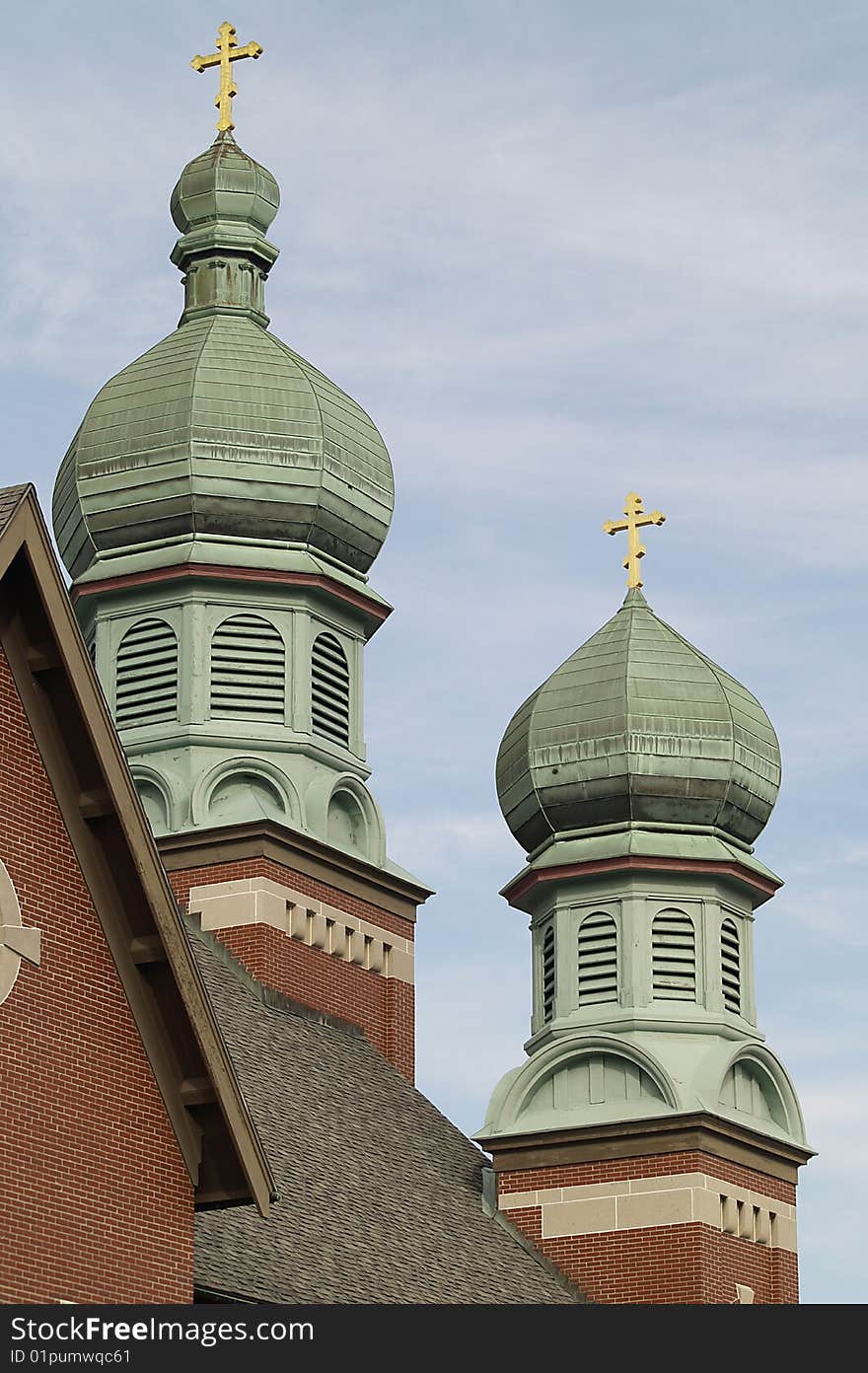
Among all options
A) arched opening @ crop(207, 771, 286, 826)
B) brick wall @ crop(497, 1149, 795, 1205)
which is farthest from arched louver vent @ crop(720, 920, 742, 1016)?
arched opening @ crop(207, 771, 286, 826)

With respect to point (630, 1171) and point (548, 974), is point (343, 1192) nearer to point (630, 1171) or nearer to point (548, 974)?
point (630, 1171)

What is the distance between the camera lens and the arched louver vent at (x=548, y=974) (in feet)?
132

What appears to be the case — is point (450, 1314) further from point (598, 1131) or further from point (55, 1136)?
point (598, 1131)

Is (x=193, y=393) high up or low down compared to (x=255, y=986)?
up

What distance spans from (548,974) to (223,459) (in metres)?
7.98

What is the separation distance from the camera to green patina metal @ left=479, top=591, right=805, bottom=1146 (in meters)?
38.9

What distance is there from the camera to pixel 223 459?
4184 centimetres

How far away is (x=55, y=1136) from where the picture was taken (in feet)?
75.9

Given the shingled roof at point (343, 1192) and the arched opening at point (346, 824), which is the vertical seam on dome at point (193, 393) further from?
the shingled roof at point (343, 1192)

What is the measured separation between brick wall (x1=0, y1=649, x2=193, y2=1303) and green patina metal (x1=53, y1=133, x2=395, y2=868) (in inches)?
626

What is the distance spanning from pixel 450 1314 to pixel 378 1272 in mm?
8602

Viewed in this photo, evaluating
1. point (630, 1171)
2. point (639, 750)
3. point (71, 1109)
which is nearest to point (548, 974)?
point (639, 750)

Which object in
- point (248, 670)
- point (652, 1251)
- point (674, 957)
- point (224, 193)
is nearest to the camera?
point (652, 1251)

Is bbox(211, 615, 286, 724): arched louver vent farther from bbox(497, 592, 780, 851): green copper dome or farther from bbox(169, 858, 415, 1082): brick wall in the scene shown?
bbox(497, 592, 780, 851): green copper dome
